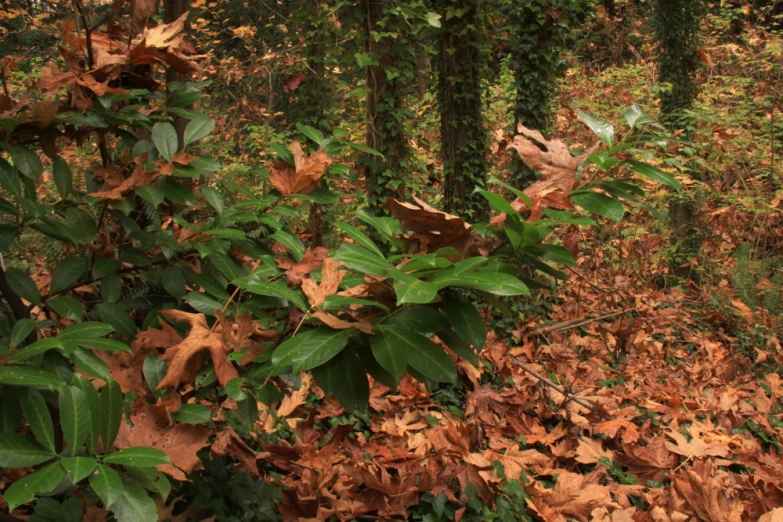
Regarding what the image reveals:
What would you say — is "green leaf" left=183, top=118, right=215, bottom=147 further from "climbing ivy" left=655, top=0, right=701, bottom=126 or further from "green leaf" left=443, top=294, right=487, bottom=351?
"climbing ivy" left=655, top=0, right=701, bottom=126

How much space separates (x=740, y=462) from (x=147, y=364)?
125 inches

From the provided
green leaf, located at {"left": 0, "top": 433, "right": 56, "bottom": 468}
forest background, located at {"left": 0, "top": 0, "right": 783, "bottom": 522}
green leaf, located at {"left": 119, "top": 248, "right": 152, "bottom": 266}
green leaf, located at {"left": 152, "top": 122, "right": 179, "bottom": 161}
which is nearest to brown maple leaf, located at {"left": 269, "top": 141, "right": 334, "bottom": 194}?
forest background, located at {"left": 0, "top": 0, "right": 783, "bottom": 522}

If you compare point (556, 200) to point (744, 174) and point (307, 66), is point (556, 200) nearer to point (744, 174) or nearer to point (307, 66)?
point (307, 66)

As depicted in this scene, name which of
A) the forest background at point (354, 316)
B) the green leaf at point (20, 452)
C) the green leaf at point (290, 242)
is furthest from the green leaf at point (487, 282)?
the green leaf at point (20, 452)

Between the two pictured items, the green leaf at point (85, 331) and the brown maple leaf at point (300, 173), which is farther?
the brown maple leaf at point (300, 173)

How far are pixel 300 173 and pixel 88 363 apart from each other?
755 millimetres

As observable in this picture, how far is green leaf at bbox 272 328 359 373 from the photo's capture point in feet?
3.69

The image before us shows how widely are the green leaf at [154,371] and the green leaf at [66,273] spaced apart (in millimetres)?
379

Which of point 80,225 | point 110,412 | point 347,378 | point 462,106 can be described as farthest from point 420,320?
point 462,106

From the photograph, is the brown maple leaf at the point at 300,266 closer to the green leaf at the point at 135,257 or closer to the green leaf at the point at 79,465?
the green leaf at the point at 135,257

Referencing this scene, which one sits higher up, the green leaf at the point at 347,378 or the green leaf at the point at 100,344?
the green leaf at the point at 100,344

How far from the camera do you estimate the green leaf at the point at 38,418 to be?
3.59 feet

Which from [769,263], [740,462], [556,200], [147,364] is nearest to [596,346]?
[740,462]

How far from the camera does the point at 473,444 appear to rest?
3084 millimetres
